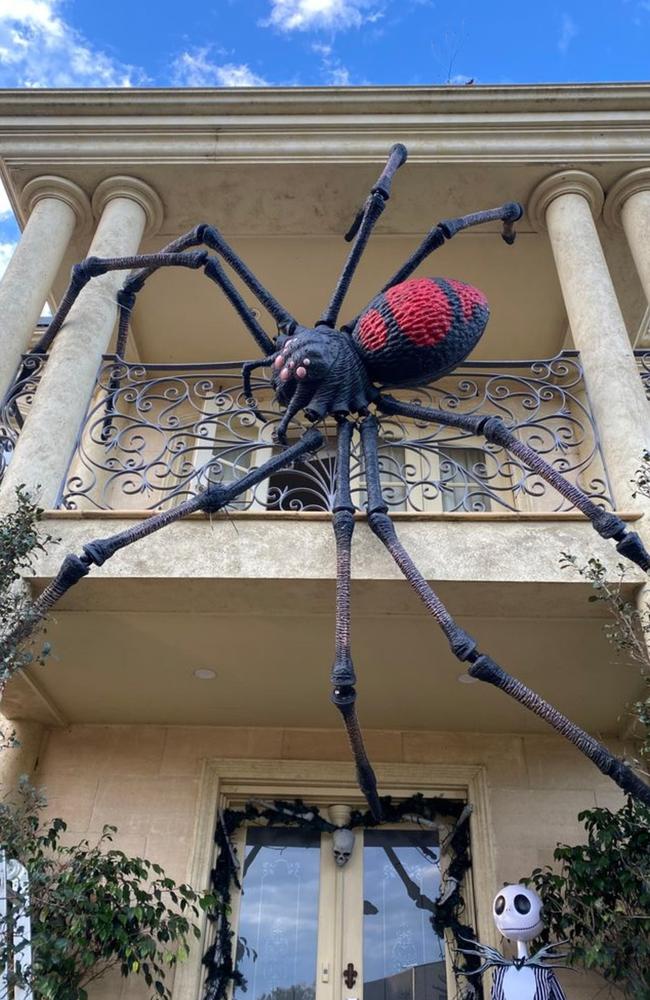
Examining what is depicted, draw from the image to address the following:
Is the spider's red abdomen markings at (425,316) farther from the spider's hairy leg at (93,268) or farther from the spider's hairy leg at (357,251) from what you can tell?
the spider's hairy leg at (93,268)

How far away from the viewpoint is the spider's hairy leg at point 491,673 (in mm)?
2795

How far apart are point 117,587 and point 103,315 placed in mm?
2150

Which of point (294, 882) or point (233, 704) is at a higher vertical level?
point (233, 704)

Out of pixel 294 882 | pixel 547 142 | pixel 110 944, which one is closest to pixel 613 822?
pixel 294 882

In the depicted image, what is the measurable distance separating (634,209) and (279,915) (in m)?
5.65

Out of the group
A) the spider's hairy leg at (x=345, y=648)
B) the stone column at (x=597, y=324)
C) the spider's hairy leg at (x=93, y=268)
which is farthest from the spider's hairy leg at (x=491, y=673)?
the spider's hairy leg at (x=93, y=268)

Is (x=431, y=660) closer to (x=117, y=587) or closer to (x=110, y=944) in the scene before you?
(x=117, y=587)

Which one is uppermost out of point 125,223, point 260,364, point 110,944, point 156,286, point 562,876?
point 156,286

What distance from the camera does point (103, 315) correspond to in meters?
5.29

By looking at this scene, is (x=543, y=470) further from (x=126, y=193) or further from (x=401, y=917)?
(x=126, y=193)

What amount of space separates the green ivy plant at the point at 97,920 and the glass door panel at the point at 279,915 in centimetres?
48

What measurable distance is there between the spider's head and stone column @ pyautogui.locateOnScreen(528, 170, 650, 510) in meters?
1.40

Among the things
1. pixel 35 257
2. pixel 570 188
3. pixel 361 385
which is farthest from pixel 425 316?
pixel 35 257

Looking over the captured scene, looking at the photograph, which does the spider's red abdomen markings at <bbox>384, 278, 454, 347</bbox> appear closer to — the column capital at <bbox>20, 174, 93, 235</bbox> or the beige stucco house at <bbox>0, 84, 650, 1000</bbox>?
the beige stucco house at <bbox>0, 84, 650, 1000</bbox>
